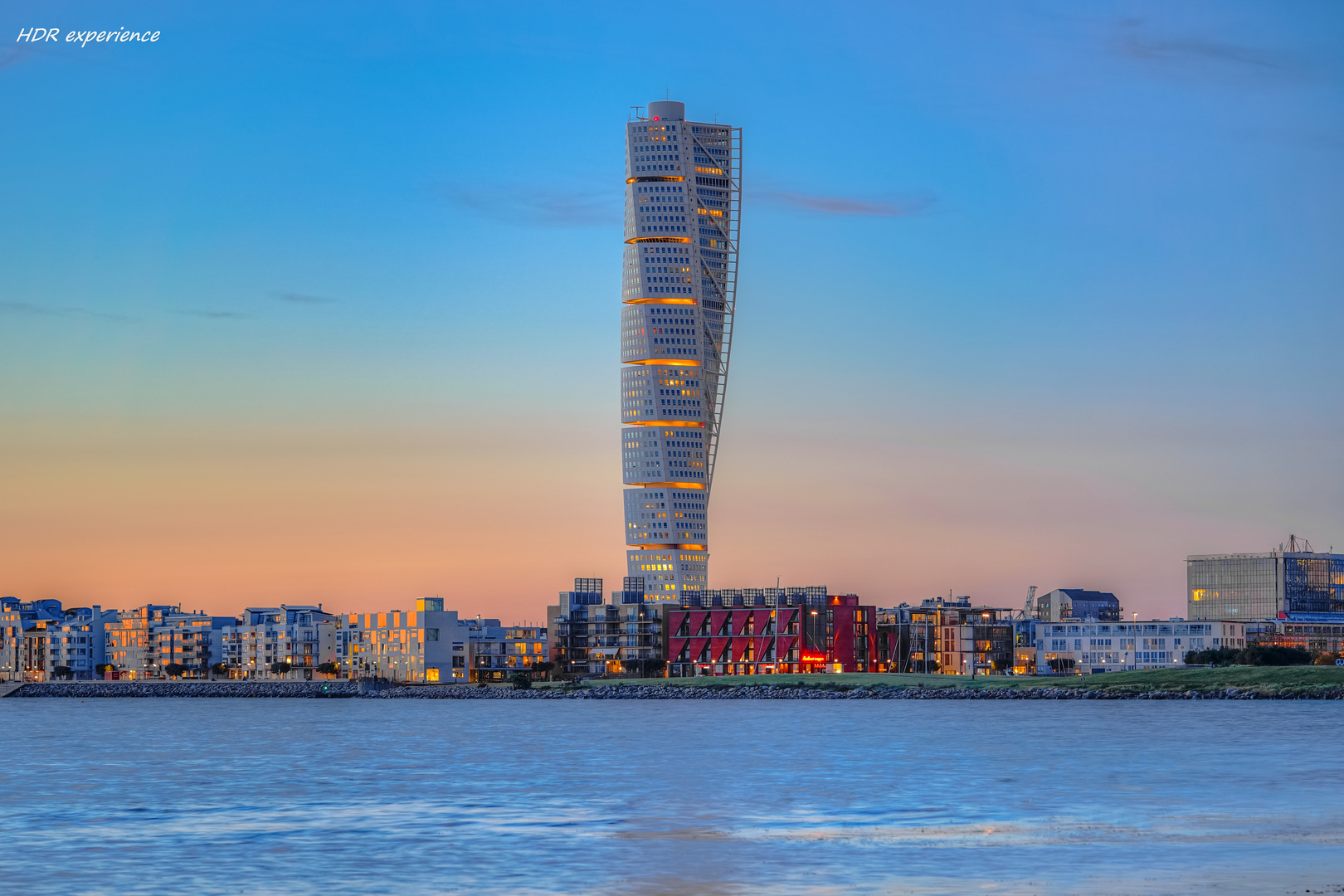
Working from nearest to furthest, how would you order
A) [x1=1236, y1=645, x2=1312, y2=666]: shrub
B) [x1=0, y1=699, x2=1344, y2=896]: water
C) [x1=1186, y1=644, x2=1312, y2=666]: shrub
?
[x1=0, y1=699, x2=1344, y2=896]: water < [x1=1236, y1=645, x2=1312, y2=666]: shrub < [x1=1186, y1=644, x2=1312, y2=666]: shrub

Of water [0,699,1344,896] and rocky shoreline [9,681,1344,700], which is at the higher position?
water [0,699,1344,896]

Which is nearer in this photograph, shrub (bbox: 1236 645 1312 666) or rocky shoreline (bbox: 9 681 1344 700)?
rocky shoreline (bbox: 9 681 1344 700)

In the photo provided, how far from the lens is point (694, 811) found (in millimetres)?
52250

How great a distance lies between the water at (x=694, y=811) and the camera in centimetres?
3747

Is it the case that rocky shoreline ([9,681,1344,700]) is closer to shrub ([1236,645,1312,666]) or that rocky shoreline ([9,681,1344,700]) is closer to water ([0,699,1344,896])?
shrub ([1236,645,1312,666])

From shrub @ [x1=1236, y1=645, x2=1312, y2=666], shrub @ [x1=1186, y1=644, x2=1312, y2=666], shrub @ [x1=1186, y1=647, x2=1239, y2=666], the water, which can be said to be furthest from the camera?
shrub @ [x1=1186, y1=647, x2=1239, y2=666]

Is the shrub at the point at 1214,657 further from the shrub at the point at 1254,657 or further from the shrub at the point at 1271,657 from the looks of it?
the shrub at the point at 1271,657

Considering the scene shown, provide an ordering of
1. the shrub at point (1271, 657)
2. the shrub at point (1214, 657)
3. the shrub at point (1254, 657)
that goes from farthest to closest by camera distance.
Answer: the shrub at point (1214, 657), the shrub at point (1254, 657), the shrub at point (1271, 657)

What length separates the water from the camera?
37.5m

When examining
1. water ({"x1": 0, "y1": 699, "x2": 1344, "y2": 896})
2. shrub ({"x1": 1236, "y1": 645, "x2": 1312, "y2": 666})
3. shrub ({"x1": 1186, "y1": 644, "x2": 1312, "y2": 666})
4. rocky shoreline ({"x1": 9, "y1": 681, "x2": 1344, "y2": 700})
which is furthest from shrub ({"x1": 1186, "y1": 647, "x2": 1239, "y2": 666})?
water ({"x1": 0, "y1": 699, "x2": 1344, "y2": 896})

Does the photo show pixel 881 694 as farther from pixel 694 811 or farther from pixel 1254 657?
pixel 694 811

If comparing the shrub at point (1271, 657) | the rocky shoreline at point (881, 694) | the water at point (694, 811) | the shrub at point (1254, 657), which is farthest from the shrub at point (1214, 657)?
the water at point (694, 811)

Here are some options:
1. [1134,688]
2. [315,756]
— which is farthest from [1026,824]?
[1134,688]

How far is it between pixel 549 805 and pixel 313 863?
1466cm
